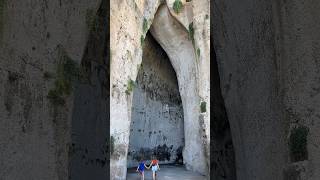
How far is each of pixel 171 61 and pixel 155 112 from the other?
3.22 m

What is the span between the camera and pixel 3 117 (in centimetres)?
242

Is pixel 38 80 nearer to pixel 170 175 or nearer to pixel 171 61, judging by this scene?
pixel 170 175

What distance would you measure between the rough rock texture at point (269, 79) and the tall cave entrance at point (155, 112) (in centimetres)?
1892

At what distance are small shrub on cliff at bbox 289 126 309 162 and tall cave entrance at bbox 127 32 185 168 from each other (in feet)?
63.5

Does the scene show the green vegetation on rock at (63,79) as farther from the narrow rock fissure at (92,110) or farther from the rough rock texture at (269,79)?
the rough rock texture at (269,79)

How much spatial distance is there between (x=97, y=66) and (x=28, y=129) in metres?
0.78

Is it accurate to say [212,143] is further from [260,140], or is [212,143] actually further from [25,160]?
[25,160]

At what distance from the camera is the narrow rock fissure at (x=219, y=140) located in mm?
2461

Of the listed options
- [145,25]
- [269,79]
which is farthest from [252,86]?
[145,25]

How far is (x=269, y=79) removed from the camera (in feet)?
7.27

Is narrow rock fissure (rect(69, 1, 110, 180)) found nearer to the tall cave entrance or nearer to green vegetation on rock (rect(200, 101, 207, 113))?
green vegetation on rock (rect(200, 101, 207, 113))

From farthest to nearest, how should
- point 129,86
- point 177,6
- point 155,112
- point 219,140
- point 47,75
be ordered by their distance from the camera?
point 155,112 → point 177,6 → point 129,86 → point 47,75 → point 219,140

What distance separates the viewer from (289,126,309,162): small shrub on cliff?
197 cm

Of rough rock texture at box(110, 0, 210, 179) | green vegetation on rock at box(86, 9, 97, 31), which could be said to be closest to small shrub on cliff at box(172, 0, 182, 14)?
rough rock texture at box(110, 0, 210, 179)
